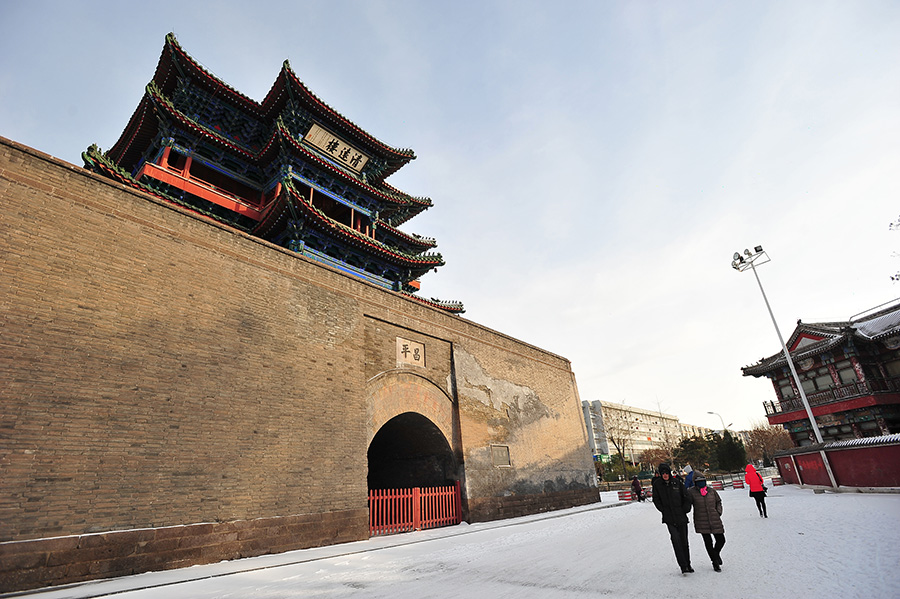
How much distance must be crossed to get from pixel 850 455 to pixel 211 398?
18998mm

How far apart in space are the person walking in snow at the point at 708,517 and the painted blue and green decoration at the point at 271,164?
1104cm

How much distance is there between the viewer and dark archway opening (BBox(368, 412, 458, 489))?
1152 cm

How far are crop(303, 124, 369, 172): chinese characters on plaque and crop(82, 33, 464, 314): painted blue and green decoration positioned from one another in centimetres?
4

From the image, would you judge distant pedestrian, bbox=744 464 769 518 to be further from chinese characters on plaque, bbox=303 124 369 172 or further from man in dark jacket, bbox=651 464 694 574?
chinese characters on plaque, bbox=303 124 369 172

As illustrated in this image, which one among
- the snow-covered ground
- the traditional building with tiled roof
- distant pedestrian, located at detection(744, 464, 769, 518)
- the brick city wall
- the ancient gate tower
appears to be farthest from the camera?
the traditional building with tiled roof

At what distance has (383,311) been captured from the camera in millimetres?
11023

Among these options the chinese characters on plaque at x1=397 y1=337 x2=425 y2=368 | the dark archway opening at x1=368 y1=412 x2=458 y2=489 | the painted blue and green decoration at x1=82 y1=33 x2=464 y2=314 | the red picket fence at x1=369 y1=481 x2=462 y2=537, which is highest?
A: the painted blue and green decoration at x1=82 y1=33 x2=464 y2=314

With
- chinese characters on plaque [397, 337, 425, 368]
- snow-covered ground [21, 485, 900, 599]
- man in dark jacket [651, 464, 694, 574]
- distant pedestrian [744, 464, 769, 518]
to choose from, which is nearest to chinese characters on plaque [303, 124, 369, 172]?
chinese characters on plaque [397, 337, 425, 368]

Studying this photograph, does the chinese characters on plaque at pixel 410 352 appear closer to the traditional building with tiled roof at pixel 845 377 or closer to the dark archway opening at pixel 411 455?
the dark archway opening at pixel 411 455

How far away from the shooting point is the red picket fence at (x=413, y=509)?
9.50 m

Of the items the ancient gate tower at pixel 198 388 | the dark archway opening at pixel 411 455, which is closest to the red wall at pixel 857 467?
the ancient gate tower at pixel 198 388

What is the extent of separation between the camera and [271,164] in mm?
16391

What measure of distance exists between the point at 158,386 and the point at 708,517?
7548mm

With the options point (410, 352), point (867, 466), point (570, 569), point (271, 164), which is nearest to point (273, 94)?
point (271, 164)
